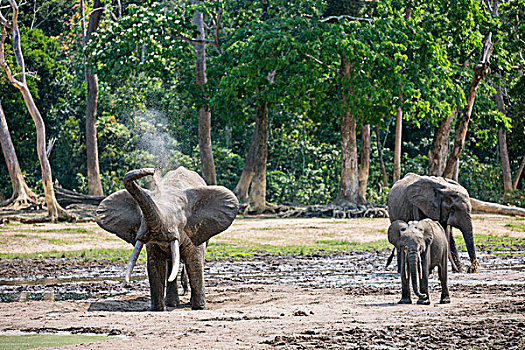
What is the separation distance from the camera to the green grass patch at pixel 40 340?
7777 mm

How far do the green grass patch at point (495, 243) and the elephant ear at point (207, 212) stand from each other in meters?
11.0

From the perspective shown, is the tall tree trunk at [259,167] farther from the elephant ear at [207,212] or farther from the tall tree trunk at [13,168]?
the elephant ear at [207,212]

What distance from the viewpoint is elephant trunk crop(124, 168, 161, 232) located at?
8.91 meters

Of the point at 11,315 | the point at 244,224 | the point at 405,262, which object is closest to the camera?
the point at 11,315

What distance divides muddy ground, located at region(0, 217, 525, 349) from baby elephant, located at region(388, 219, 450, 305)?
0.25 meters

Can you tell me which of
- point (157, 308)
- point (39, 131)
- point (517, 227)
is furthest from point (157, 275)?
point (517, 227)

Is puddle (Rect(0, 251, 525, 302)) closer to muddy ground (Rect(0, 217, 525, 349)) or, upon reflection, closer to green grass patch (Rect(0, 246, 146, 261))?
muddy ground (Rect(0, 217, 525, 349))

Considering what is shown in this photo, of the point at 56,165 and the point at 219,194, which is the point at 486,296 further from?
the point at 56,165

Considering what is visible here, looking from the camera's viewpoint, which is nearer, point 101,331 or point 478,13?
point 101,331

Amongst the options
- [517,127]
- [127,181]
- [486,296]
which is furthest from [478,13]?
[127,181]

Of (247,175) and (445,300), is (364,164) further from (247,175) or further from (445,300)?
(445,300)

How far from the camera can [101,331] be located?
338 inches

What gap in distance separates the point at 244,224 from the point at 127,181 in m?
18.5

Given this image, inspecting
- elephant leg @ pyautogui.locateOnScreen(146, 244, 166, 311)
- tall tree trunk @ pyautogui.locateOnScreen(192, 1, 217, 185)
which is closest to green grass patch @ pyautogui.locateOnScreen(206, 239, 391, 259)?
elephant leg @ pyautogui.locateOnScreen(146, 244, 166, 311)
